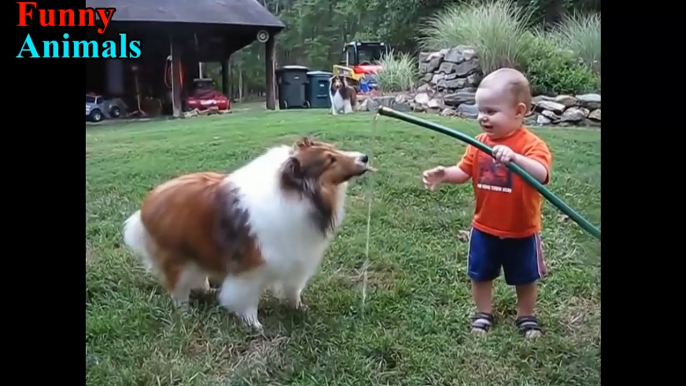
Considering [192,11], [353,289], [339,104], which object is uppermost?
[192,11]

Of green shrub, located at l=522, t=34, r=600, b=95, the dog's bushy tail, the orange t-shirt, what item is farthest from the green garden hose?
the dog's bushy tail

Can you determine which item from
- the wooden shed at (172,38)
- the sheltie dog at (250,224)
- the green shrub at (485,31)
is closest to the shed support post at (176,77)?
the wooden shed at (172,38)

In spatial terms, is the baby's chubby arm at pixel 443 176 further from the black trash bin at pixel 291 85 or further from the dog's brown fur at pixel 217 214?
the black trash bin at pixel 291 85

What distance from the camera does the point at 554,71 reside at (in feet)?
3.63

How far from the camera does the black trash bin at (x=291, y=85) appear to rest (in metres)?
1.12

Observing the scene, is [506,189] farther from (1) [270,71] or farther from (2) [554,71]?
(1) [270,71]

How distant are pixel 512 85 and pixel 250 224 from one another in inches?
15.9

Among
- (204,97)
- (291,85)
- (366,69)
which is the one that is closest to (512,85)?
(366,69)

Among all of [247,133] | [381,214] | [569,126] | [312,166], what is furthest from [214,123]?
[569,126]

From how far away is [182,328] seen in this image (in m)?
1.06

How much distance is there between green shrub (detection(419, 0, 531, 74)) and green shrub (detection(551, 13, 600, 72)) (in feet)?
0.19

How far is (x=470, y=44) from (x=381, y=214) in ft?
0.89

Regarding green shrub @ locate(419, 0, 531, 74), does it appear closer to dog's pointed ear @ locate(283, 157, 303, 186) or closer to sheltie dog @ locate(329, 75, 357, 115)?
sheltie dog @ locate(329, 75, 357, 115)
